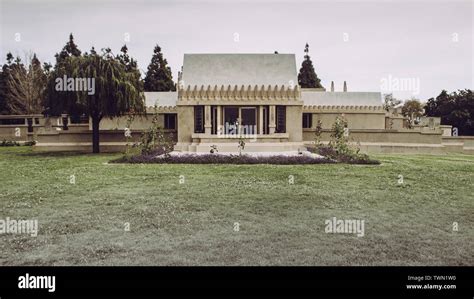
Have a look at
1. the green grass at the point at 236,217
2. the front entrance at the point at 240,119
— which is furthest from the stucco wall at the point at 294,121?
the green grass at the point at 236,217

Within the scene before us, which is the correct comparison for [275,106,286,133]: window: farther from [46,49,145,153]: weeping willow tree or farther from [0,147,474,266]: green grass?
[0,147,474,266]: green grass

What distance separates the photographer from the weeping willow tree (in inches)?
946

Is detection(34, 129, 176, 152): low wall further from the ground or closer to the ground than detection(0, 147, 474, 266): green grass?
further from the ground

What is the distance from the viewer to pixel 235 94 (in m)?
27.8

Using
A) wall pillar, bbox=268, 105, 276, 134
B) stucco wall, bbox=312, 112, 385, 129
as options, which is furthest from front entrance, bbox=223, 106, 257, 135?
stucco wall, bbox=312, 112, 385, 129

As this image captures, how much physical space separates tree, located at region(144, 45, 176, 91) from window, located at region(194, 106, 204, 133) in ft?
96.7

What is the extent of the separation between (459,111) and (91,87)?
155 ft

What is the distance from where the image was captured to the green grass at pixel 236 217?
624 cm

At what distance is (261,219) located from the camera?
8523mm

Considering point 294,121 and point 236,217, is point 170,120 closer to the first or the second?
point 294,121

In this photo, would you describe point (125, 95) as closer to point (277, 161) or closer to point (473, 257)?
point (277, 161)

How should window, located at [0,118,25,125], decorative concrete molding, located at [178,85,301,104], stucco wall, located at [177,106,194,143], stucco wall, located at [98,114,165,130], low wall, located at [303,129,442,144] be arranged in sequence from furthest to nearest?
window, located at [0,118,25,125]
stucco wall, located at [98,114,165,130]
low wall, located at [303,129,442,144]
stucco wall, located at [177,106,194,143]
decorative concrete molding, located at [178,85,301,104]
